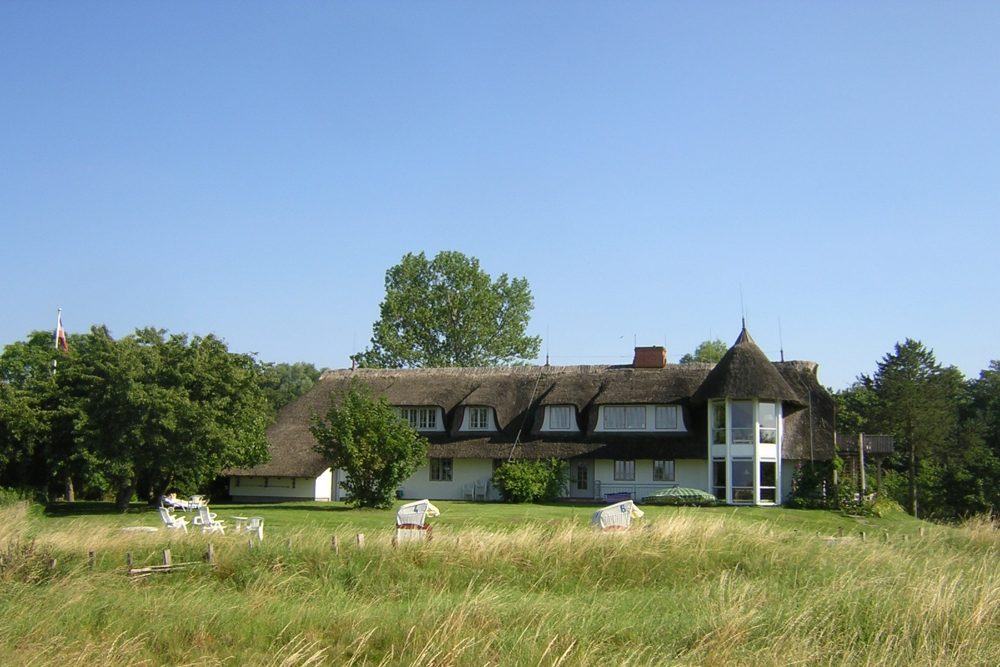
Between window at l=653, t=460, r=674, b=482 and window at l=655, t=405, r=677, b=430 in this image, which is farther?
window at l=655, t=405, r=677, b=430

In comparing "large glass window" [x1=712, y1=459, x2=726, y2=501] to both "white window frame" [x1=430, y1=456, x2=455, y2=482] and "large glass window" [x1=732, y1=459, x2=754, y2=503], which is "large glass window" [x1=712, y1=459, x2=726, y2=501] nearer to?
"large glass window" [x1=732, y1=459, x2=754, y2=503]

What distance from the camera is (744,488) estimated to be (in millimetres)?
40844

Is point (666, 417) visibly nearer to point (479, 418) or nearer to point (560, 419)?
point (560, 419)

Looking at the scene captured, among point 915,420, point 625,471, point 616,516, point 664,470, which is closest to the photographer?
point 616,516

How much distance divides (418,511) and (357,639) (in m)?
11.0

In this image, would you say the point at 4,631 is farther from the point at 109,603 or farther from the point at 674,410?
the point at 674,410

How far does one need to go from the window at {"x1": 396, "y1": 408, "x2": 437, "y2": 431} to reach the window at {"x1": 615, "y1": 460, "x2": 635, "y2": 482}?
8.85 metres

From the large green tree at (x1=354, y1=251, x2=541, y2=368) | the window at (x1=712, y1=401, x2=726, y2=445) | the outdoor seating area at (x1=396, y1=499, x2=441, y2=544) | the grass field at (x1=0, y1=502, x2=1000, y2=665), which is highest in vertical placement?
the large green tree at (x1=354, y1=251, x2=541, y2=368)

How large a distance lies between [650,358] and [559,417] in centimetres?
560

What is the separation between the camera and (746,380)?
40.8 m

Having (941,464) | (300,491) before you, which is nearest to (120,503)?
(300,491)

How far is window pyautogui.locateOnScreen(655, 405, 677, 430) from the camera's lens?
43.7m

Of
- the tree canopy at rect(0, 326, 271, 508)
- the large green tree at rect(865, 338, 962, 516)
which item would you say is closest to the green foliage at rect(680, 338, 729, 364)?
the large green tree at rect(865, 338, 962, 516)

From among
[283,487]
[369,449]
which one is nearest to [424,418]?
[283,487]
